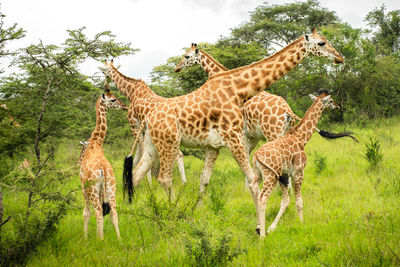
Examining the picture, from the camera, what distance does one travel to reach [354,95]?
55.9 ft

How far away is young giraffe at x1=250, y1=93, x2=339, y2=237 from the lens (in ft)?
16.6

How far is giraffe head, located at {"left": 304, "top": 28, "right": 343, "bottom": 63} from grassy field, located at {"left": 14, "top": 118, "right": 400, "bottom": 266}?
2453 millimetres

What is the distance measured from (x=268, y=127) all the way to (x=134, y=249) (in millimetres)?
3578

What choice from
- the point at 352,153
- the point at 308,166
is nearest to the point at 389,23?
the point at 352,153

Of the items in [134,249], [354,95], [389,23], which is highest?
[389,23]

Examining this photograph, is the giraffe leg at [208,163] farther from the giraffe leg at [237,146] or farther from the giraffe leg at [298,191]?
the giraffe leg at [298,191]

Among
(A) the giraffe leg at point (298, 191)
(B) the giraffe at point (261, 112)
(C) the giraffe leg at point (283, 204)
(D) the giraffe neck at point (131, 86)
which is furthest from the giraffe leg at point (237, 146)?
(D) the giraffe neck at point (131, 86)

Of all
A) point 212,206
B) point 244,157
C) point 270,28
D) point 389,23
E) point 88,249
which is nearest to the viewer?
point 88,249

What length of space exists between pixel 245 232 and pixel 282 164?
1.18 m

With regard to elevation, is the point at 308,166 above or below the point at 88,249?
above

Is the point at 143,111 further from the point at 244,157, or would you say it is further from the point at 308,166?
the point at 308,166

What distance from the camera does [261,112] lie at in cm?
709

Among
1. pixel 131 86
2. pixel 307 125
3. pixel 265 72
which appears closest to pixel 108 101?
pixel 131 86

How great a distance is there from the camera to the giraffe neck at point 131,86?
706cm
